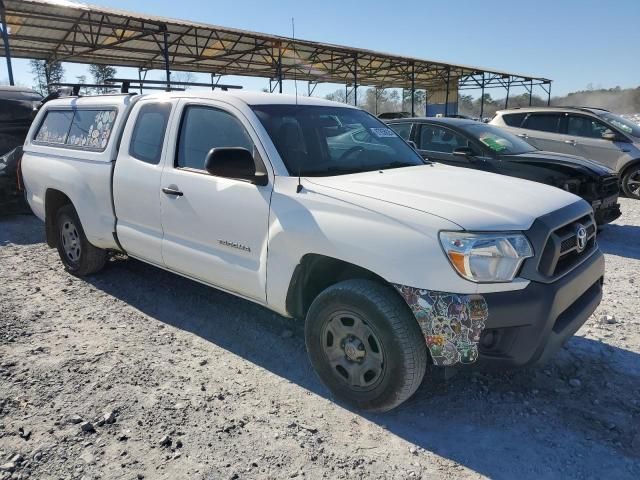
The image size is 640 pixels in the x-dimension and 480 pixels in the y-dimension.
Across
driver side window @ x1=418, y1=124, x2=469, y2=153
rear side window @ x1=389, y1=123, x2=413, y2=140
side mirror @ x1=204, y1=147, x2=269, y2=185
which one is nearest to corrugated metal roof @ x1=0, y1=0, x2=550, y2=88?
rear side window @ x1=389, y1=123, x2=413, y2=140

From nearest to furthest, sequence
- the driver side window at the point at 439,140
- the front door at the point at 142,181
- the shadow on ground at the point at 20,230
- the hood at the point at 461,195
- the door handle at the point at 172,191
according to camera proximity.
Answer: the hood at the point at 461,195, the door handle at the point at 172,191, the front door at the point at 142,181, the shadow on ground at the point at 20,230, the driver side window at the point at 439,140

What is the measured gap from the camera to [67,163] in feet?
16.2

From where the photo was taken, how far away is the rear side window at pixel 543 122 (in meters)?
9.99

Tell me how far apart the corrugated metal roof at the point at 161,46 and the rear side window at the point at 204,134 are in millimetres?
6645

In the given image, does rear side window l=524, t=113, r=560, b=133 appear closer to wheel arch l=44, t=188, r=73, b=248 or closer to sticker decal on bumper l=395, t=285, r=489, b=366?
wheel arch l=44, t=188, r=73, b=248

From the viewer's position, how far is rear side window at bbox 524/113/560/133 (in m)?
9.99

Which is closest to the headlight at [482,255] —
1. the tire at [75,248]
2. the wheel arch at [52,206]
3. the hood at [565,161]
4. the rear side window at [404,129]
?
the tire at [75,248]

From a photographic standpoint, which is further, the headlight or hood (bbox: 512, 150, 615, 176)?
hood (bbox: 512, 150, 615, 176)

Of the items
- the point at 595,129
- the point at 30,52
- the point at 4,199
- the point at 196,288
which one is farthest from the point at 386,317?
the point at 30,52

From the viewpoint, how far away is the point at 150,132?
4191 millimetres

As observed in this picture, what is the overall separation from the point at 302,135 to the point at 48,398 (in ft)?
7.72

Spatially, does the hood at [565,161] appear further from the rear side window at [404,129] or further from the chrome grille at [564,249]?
the chrome grille at [564,249]

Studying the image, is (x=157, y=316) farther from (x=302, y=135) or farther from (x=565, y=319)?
(x=565, y=319)

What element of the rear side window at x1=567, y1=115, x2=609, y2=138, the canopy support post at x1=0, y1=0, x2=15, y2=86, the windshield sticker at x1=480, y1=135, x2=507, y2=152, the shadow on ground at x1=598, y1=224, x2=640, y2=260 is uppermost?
the canopy support post at x1=0, y1=0, x2=15, y2=86
